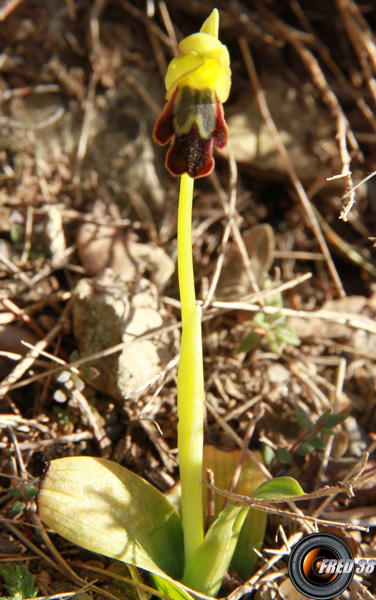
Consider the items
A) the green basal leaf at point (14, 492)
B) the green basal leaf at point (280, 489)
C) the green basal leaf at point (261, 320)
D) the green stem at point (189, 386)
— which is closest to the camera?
the green basal leaf at point (280, 489)

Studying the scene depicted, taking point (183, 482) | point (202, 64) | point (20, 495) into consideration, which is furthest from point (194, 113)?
point (20, 495)

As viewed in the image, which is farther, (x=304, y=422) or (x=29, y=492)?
(x=304, y=422)

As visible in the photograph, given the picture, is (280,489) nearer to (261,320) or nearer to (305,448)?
(305,448)

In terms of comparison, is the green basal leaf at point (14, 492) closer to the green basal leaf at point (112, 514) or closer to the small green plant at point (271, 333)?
the green basal leaf at point (112, 514)

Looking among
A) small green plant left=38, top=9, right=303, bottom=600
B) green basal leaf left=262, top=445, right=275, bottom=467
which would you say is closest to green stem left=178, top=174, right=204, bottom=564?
small green plant left=38, top=9, right=303, bottom=600

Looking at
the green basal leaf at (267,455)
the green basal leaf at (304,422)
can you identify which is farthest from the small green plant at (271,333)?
the green basal leaf at (267,455)

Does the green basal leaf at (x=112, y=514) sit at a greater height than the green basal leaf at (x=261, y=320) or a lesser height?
lesser
